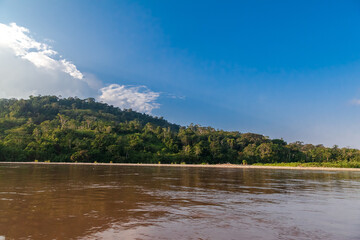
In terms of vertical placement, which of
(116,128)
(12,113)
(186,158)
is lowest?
(186,158)

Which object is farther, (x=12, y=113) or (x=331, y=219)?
(x=12, y=113)

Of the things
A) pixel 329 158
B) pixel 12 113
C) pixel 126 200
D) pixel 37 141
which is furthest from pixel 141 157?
pixel 12 113

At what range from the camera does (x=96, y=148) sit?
9169cm

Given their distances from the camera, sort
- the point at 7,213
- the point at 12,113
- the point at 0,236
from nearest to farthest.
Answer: the point at 0,236, the point at 7,213, the point at 12,113

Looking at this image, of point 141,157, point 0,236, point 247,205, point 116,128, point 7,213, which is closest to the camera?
point 0,236

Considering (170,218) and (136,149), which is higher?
(136,149)

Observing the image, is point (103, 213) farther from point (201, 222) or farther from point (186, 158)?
point (186, 158)

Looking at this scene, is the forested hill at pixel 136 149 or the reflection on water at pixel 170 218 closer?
the reflection on water at pixel 170 218

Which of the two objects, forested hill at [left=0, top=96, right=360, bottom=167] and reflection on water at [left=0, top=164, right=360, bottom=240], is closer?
reflection on water at [left=0, top=164, right=360, bottom=240]

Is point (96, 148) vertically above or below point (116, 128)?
below

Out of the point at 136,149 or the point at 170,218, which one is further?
the point at 136,149

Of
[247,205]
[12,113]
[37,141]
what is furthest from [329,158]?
[12,113]

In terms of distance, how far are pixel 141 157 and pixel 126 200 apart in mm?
83487

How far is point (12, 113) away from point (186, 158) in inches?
4450
